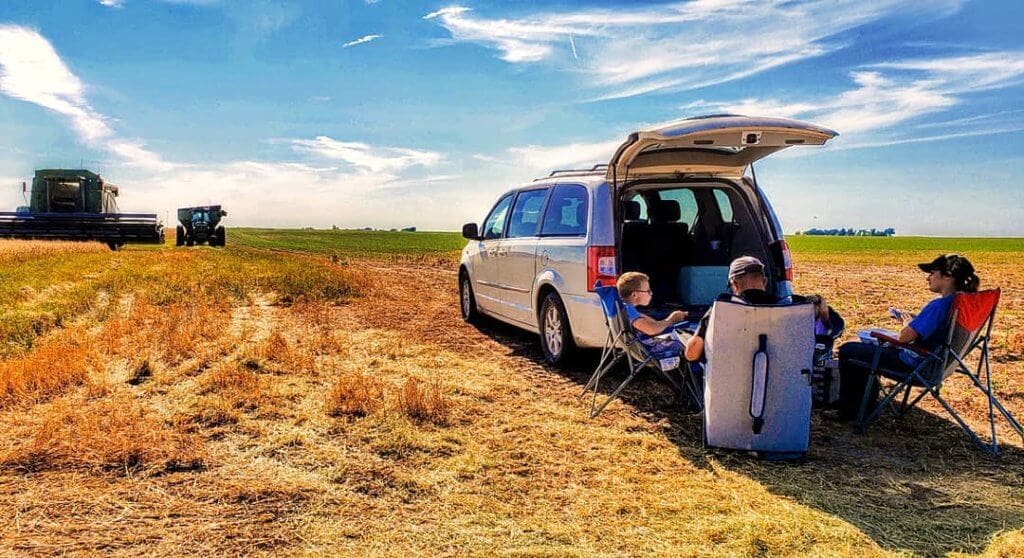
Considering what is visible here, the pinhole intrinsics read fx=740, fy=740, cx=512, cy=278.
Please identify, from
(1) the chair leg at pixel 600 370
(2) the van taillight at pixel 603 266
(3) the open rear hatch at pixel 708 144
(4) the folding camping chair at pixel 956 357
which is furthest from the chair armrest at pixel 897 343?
(2) the van taillight at pixel 603 266

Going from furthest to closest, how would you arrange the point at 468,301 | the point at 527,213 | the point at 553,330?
the point at 468,301 → the point at 527,213 → the point at 553,330

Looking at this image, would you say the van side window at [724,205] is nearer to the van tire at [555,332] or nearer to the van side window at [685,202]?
the van side window at [685,202]

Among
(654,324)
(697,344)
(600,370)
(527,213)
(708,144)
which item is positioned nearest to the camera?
(697,344)

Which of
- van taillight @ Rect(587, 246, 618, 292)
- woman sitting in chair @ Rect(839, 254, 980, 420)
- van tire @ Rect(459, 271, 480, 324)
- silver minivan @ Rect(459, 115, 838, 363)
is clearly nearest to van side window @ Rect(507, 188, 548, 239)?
silver minivan @ Rect(459, 115, 838, 363)

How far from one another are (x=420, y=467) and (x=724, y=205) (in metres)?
4.07

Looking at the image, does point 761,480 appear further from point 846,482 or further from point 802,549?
point 802,549

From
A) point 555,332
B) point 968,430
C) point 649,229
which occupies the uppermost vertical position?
point 649,229

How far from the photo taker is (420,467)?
431 centimetres

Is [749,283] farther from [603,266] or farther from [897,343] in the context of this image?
[603,266]

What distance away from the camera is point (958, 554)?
3.27m

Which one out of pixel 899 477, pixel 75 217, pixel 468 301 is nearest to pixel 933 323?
pixel 899 477

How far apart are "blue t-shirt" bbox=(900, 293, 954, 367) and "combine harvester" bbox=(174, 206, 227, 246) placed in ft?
116

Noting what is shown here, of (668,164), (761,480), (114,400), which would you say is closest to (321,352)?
(114,400)

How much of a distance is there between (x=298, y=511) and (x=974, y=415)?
199 inches
